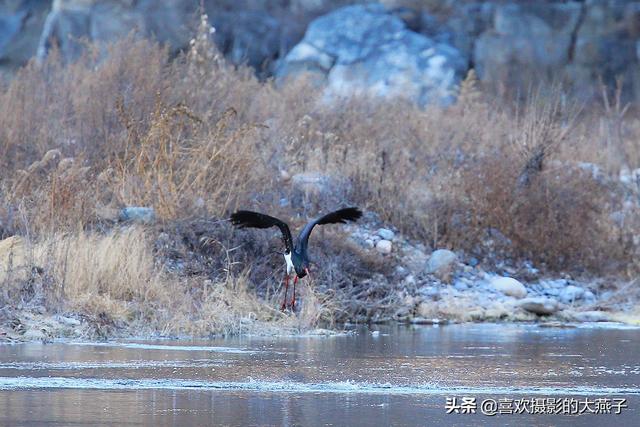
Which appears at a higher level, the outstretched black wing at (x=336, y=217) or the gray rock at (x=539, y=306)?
the outstretched black wing at (x=336, y=217)

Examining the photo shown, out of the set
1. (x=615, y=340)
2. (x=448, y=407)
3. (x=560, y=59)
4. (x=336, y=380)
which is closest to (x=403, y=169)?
(x=615, y=340)

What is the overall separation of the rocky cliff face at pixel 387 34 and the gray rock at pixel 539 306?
20838 mm

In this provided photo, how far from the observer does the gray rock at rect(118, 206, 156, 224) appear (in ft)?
65.7

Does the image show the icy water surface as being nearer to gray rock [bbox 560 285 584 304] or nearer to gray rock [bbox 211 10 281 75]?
gray rock [bbox 560 285 584 304]

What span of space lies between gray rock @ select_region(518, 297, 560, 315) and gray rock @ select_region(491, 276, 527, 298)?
97 centimetres

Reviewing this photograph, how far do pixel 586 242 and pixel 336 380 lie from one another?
11.8 m

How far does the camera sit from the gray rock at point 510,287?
2161 centimetres

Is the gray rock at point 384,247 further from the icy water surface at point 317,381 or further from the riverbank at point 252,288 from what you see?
the icy water surface at point 317,381

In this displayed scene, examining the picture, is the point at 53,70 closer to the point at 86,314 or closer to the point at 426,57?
the point at 86,314

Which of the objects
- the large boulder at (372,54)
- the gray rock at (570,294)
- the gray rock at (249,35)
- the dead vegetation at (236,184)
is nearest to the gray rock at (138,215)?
the dead vegetation at (236,184)

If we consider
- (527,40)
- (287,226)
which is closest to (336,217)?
(287,226)

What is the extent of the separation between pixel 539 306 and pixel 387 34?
23750 millimetres

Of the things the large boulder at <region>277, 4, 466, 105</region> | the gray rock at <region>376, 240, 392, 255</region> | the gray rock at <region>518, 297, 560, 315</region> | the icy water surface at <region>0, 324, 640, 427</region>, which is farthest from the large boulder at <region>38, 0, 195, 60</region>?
the icy water surface at <region>0, 324, 640, 427</region>

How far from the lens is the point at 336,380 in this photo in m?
12.7
